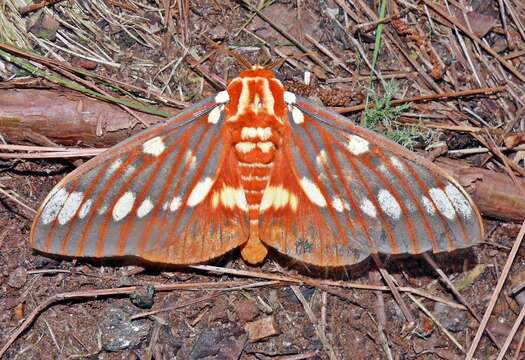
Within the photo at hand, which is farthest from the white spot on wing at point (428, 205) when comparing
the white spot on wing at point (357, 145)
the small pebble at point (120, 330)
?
the small pebble at point (120, 330)

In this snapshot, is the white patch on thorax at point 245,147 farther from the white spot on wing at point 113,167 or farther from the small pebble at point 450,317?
the small pebble at point 450,317

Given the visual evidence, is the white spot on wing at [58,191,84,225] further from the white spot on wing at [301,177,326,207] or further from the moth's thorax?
the white spot on wing at [301,177,326,207]

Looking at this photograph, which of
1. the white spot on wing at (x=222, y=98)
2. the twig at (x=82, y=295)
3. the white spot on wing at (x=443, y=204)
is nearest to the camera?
the white spot on wing at (x=443, y=204)

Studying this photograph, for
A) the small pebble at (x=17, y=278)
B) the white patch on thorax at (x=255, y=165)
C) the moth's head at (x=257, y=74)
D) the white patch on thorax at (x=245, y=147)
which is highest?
the moth's head at (x=257, y=74)

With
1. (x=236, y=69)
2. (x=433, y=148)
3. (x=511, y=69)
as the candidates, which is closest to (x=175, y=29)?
(x=236, y=69)

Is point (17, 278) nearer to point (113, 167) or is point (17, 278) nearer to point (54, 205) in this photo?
point (54, 205)

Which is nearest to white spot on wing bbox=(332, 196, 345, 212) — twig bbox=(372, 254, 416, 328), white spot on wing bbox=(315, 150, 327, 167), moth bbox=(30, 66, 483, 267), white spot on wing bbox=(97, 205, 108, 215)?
moth bbox=(30, 66, 483, 267)

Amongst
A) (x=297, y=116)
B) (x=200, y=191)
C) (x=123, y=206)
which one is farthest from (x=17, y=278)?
(x=297, y=116)
